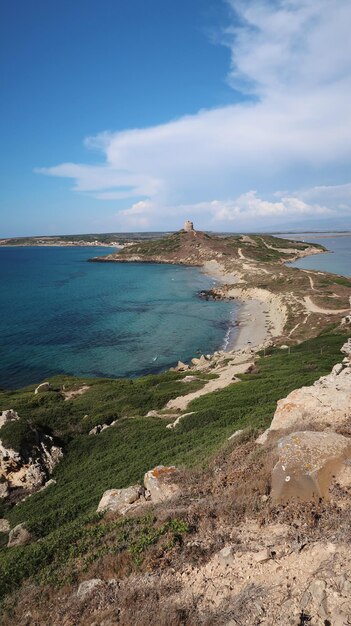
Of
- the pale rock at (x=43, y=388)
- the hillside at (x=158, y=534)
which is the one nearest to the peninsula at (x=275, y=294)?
the pale rock at (x=43, y=388)

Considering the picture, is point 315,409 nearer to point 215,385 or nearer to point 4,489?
point 4,489

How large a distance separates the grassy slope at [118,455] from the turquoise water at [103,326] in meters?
20.6

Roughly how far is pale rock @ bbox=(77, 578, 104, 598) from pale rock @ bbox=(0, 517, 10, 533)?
33.8 ft

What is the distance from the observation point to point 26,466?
67.6 feet

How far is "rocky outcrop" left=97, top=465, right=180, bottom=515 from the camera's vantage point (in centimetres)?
1182

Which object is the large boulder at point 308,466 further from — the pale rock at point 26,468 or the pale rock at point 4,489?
the pale rock at point 4,489

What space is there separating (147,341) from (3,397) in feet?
96.6

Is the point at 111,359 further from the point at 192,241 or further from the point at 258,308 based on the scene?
the point at 192,241

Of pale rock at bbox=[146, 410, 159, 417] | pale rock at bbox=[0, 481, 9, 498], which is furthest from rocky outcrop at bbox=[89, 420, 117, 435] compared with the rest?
pale rock at bbox=[0, 481, 9, 498]

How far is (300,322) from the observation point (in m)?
62.9

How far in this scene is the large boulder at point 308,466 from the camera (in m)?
9.06

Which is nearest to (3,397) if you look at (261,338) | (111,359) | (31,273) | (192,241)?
(111,359)

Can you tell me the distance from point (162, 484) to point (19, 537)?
6.78 m

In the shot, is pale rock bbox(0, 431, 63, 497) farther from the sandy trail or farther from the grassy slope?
the sandy trail
